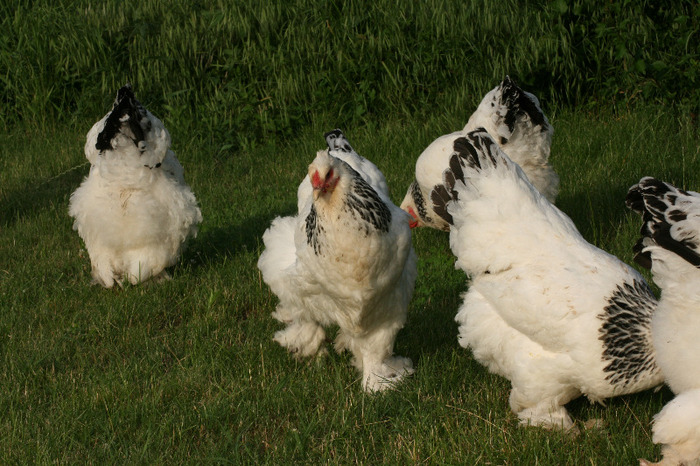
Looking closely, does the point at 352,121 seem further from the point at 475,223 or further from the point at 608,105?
the point at 475,223

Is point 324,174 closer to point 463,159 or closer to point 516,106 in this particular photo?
point 463,159

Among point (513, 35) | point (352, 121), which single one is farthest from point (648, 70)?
point (352, 121)

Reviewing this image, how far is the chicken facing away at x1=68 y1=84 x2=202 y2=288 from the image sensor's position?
6.32 m

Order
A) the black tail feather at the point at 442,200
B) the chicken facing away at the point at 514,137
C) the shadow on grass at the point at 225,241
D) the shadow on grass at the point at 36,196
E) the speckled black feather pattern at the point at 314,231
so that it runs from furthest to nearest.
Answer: the shadow on grass at the point at 36,196, the shadow on grass at the point at 225,241, the chicken facing away at the point at 514,137, the black tail feather at the point at 442,200, the speckled black feather pattern at the point at 314,231

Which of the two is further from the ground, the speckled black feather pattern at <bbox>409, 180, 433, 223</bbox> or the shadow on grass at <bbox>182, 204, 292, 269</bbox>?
the speckled black feather pattern at <bbox>409, 180, 433, 223</bbox>

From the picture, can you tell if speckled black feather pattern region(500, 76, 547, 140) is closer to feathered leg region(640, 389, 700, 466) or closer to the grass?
the grass

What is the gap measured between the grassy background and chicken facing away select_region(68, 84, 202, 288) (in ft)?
0.93

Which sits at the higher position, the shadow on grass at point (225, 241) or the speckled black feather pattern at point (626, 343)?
the speckled black feather pattern at point (626, 343)

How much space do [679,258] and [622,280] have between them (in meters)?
0.67

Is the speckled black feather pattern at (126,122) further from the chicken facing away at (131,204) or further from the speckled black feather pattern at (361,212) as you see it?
the speckled black feather pattern at (361,212)

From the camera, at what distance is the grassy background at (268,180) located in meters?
4.30

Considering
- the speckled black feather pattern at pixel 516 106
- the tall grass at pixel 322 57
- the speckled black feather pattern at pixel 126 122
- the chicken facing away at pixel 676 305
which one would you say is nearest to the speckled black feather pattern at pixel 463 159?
the chicken facing away at pixel 676 305

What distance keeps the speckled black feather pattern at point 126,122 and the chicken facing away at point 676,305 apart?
409 centimetres

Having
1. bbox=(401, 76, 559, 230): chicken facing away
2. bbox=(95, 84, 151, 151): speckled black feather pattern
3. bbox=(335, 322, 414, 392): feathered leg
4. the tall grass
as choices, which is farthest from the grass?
bbox=(95, 84, 151, 151): speckled black feather pattern
